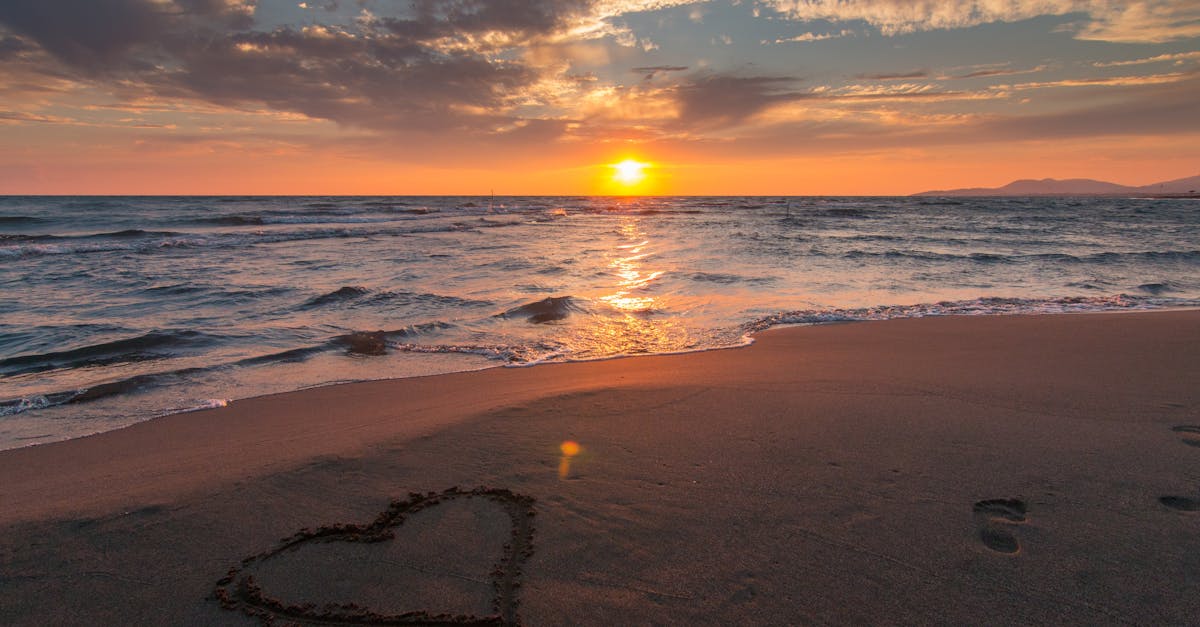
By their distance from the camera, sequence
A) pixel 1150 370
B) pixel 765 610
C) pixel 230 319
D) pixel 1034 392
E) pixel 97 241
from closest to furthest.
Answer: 1. pixel 765 610
2. pixel 1034 392
3. pixel 1150 370
4. pixel 230 319
5. pixel 97 241

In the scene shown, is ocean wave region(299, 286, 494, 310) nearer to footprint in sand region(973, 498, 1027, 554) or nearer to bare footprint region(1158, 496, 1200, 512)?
footprint in sand region(973, 498, 1027, 554)

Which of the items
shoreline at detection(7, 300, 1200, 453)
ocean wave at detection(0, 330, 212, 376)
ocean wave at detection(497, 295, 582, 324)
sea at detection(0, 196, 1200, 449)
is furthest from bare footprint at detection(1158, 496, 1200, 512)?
ocean wave at detection(0, 330, 212, 376)

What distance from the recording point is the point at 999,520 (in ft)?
8.99

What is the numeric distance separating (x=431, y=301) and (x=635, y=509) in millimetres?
7977

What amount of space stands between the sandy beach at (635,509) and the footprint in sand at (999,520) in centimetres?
2

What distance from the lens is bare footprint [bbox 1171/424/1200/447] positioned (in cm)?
355

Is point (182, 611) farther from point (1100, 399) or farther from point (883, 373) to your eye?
point (1100, 399)

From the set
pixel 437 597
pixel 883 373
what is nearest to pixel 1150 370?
pixel 883 373

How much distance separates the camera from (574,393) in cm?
481

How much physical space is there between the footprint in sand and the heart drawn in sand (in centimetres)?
212

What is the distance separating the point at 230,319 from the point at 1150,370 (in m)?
11.4

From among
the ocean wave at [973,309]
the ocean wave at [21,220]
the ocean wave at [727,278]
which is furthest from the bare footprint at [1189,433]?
the ocean wave at [21,220]

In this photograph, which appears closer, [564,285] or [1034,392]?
[1034,392]

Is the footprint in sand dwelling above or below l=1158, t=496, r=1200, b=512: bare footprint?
below
